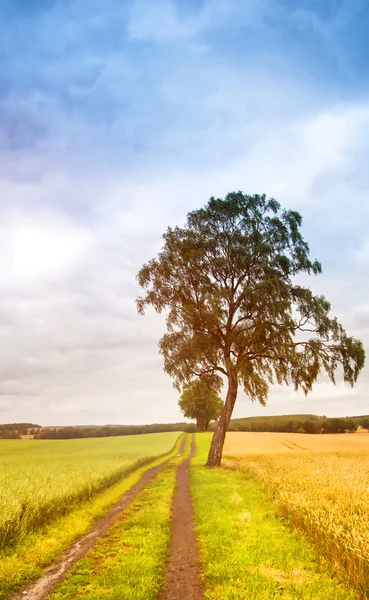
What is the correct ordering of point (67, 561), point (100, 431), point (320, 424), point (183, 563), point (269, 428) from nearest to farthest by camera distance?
point (183, 563), point (67, 561), point (320, 424), point (269, 428), point (100, 431)

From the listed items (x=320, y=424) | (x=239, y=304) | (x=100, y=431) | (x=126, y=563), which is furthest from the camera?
(x=100, y=431)

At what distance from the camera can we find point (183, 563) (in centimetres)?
808

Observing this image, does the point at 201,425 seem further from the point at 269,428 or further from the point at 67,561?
the point at 67,561

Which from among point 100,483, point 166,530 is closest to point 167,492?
point 100,483

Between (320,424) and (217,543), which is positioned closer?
(217,543)

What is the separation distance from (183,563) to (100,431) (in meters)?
127

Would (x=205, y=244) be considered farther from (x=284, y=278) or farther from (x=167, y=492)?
(x=167, y=492)

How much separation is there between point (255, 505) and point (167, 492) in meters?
5.66

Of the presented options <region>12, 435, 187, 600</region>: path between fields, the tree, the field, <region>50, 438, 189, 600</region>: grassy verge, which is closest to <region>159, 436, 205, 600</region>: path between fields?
the field

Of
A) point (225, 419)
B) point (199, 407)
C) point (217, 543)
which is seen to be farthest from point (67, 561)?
point (199, 407)

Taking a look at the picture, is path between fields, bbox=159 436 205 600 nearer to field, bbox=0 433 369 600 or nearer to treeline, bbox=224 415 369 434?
field, bbox=0 433 369 600

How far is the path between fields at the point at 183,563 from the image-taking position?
661cm

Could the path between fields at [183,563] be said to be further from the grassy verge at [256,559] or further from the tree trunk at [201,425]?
the tree trunk at [201,425]

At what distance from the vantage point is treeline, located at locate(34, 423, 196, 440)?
4300 inches
